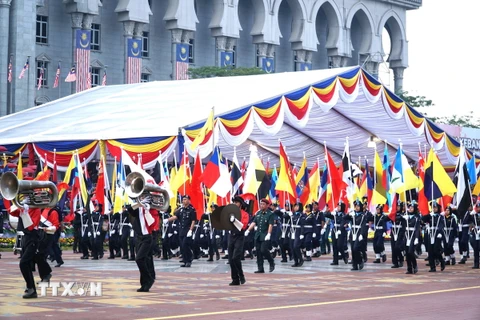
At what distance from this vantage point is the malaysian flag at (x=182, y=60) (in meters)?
68.7

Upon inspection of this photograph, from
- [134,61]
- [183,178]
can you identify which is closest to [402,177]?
[183,178]

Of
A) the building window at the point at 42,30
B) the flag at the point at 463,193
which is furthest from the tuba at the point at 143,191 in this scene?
the building window at the point at 42,30

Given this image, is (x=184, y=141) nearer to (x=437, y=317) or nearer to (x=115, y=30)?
(x=437, y=317)

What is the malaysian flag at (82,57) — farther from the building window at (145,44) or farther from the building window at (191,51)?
the building window at (191,51)

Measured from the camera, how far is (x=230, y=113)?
2712cm

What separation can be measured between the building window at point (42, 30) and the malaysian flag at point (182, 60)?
983 centimetres

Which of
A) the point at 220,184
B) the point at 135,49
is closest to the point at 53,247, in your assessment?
the point at 220,184

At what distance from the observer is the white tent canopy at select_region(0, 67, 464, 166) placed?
2894cm

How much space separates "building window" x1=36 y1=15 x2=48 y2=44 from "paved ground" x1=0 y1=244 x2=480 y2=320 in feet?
138

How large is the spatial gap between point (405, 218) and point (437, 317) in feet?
32.9

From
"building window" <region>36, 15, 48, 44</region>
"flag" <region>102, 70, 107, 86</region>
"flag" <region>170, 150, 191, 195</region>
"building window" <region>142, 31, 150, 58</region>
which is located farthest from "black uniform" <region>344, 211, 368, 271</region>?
"building window" <region>142, 31, 150, 58</region>

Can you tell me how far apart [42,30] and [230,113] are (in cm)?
3865

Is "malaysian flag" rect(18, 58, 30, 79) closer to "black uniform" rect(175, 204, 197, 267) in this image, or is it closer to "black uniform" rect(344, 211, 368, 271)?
"black uniform" rect(175, 204, 197, 267)

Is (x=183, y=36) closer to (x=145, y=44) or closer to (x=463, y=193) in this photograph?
(x=145, y=44)
